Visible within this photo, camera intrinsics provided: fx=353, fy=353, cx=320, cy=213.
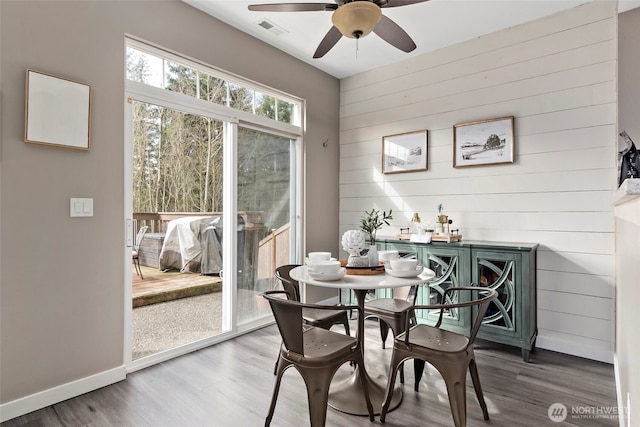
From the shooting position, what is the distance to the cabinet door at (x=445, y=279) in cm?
309

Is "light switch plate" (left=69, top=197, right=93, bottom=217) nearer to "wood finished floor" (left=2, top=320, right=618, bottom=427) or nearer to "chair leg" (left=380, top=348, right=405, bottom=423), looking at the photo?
"wood finished floor" (left=2, top=320, right=618, bottom=427)

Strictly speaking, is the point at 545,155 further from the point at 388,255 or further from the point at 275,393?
the point at 275,393

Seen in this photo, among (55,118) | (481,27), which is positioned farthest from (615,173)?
(55,118)

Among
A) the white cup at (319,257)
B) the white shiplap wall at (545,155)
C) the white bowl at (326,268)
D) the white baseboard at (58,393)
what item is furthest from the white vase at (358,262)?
the white baseboard at (58,393)

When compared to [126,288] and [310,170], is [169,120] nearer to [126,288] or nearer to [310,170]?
[126,288]

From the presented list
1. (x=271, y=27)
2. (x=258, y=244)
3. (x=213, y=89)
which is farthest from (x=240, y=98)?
(x=258, y=244)

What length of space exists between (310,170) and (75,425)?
9.96ft

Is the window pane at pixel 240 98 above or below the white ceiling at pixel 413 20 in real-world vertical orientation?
below

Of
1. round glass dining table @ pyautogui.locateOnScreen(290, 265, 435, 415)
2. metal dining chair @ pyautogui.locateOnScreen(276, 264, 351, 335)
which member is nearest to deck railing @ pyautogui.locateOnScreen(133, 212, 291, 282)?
metal dining chair @ pyautogui.locateOnScreen(276, 264, 351, 335)

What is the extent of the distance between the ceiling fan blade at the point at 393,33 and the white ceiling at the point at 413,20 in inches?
19.5

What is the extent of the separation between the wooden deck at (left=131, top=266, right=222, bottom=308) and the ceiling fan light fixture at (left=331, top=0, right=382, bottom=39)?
8.10 feet

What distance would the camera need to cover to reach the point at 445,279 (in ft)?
10.5

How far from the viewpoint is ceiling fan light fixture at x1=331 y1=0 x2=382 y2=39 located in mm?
1922

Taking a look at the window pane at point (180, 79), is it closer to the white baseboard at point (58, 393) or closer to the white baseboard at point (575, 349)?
the white baseboard at point (58, 393)
